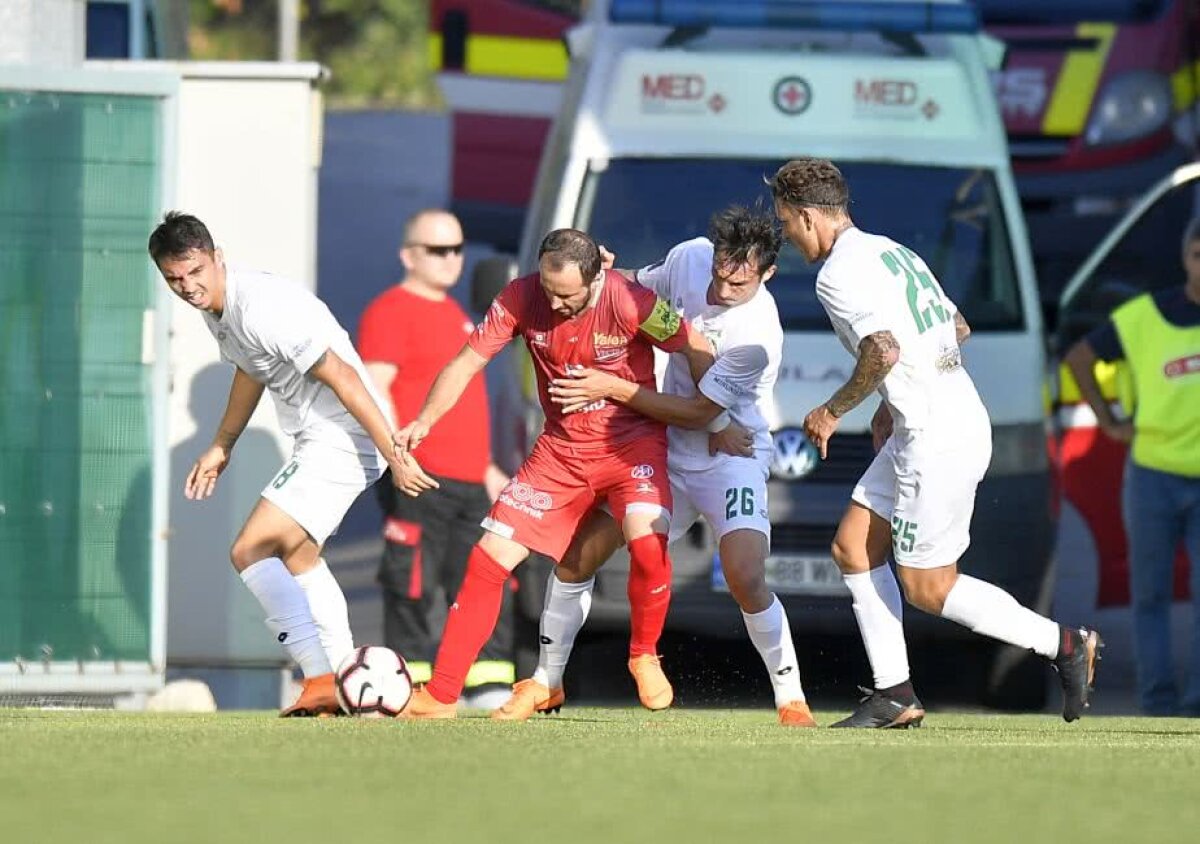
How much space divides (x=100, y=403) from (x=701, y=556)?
2490 mm

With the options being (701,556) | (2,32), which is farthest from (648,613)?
(2,32)

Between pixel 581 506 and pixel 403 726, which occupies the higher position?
pixel 581 506

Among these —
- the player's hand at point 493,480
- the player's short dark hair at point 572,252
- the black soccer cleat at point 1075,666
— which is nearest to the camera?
the player's short dark hair at point 572,252

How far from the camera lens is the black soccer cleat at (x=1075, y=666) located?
8.45 metres

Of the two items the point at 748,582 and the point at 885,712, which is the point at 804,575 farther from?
the point at 885,712

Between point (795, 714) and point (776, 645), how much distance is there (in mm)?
→ 247

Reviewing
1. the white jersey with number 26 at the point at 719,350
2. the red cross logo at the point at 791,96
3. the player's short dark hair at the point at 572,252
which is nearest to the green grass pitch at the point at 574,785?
the white jersey with number 26 at the point at 719,350

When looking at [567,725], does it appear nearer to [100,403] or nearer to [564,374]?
[564,374]

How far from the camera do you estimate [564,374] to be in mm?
8539

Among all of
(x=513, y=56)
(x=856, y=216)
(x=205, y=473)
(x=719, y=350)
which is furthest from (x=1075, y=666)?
(x=513, y=56)

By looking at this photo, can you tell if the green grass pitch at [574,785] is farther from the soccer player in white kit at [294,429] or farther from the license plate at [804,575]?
the license plate at [804,575]

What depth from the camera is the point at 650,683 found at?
28.3 feet

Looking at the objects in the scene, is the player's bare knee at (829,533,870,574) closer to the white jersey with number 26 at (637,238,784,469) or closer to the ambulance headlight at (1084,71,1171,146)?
the white jersey with number 26 at (637,238,784,469)

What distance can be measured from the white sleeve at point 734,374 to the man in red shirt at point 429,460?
2519mm
